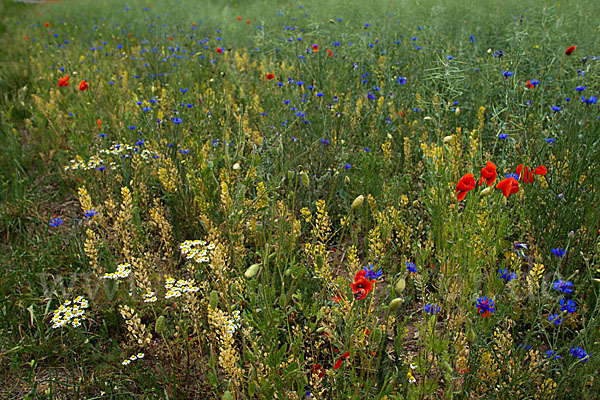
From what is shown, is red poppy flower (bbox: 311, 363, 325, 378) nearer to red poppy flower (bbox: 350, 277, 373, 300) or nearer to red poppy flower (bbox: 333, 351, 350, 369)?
red poppy flower (bbox: 333, 351, 350, 369)

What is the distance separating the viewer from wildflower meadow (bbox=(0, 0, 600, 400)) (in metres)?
1.55

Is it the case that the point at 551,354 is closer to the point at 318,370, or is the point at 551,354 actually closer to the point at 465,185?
the point at 465,185

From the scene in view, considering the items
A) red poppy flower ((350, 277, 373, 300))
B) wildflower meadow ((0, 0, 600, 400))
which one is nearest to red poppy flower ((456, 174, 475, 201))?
wildflower meadow ((0, 0, 600, 400))

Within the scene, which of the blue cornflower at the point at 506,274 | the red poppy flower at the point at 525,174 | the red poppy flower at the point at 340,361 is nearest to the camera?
the red poppy flower at the point at 340,361

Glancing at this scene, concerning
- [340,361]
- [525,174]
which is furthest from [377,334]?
[525,174]

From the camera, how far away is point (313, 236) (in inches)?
78.4

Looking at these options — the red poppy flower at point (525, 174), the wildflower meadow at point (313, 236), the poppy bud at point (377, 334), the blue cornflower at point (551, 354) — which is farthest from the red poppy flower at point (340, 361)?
the red poppy flower at point (525, 174)

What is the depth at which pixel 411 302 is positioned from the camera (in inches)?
82.4

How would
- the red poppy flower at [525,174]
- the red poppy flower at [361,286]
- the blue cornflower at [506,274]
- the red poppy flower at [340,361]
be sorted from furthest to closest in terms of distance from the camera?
the red poppy flower at [525,174]
the blue cornflower at [506,274]
the red poppy flower at [340,361]
the red poppy flower at [361,286]

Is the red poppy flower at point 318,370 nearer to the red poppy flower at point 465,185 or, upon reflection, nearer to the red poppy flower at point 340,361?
the red poppy flower at point 340,361

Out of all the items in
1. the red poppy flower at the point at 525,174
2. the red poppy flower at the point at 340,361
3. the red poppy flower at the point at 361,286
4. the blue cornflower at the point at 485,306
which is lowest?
the red poppy flower at the point at 340,361

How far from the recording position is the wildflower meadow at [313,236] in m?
1.55

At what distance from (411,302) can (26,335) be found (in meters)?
1.68

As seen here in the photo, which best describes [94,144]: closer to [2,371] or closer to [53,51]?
[2,371]
